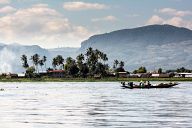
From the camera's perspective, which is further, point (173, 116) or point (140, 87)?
point (140, 87)

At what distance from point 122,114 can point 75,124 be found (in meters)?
11.8

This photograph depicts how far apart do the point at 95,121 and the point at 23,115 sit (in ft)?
38.2

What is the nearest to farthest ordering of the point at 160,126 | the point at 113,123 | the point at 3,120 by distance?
the point at 160,126 → the point at 113,123 → the point at 3,120

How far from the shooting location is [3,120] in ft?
185

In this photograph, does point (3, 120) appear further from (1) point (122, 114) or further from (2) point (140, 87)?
(2) point (140, 87)

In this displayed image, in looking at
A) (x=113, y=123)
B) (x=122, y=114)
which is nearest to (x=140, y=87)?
(x=122, y=114)

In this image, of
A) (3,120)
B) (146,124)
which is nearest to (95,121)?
(146,124)

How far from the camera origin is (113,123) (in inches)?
2085

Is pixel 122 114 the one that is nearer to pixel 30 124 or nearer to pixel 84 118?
pixel 84 118

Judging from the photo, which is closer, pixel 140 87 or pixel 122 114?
pixel 122 114

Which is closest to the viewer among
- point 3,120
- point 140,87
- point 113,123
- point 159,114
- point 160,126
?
point 160,126

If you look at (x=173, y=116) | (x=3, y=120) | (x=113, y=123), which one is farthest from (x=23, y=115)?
(x=173, y=116)

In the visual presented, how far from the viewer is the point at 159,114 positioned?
62.4 meters

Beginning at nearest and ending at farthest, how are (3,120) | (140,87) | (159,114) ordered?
(3,120)
(159,114)
(140,87)
